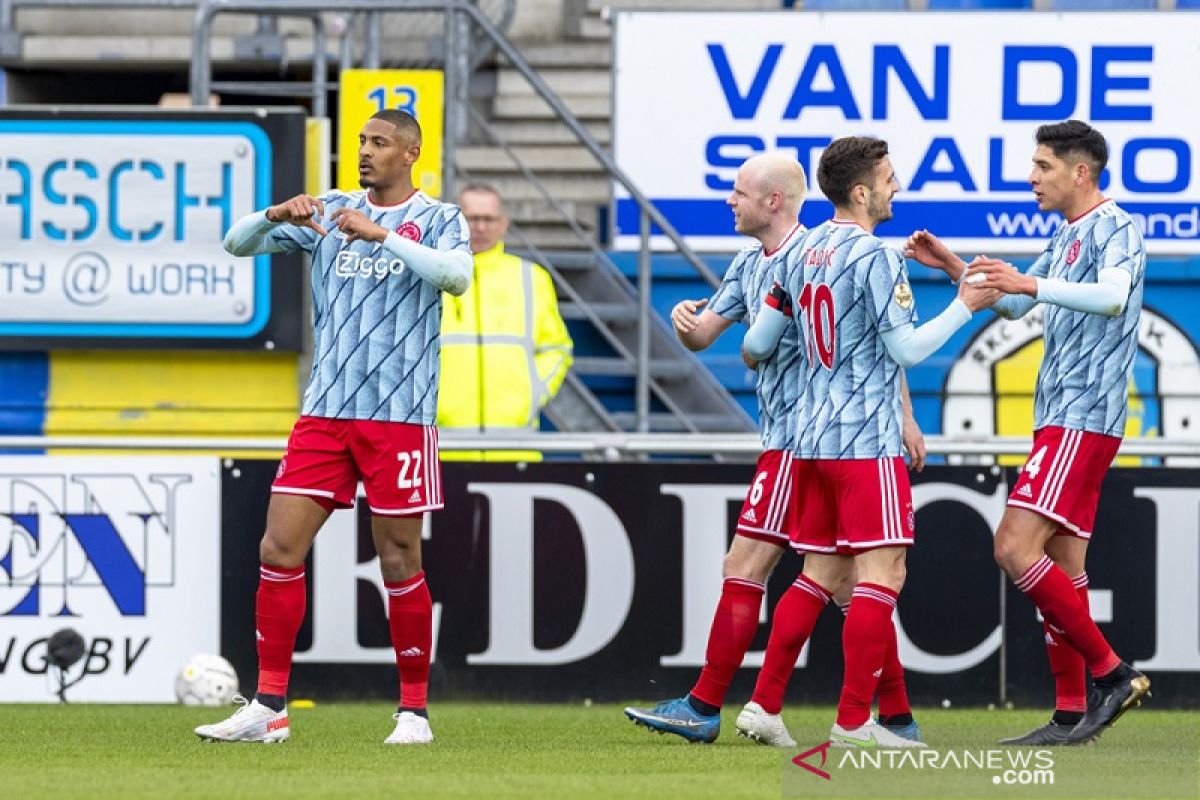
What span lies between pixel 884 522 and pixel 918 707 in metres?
2.69

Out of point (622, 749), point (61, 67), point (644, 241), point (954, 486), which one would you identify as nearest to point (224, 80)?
point (61, 67)

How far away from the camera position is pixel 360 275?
25.8 ft

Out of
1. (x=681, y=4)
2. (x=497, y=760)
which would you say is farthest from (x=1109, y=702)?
(x=681, y=4)

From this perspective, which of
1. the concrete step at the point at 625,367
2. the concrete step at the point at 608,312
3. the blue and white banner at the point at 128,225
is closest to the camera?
the blue and white banner at the point at 128,225

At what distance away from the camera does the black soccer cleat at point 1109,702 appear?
793cm

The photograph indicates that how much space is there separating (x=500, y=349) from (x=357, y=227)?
3.26 metres

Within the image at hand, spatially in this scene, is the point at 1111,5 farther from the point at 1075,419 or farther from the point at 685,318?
the point at 685,318

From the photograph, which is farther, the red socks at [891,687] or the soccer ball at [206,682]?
the soccer ball at [206,682]

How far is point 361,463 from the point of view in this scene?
7910 mm

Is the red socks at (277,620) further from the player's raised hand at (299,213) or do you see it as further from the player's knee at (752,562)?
the player's knee at (752,562)

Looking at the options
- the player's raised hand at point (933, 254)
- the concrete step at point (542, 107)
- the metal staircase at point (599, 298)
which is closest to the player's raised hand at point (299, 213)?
the player's raised hand at point (933, 254)

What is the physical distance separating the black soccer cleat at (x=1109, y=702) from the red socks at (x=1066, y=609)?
0.19ft

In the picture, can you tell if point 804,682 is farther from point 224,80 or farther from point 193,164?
point 224,80

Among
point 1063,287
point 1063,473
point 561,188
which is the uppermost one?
point 561,188
